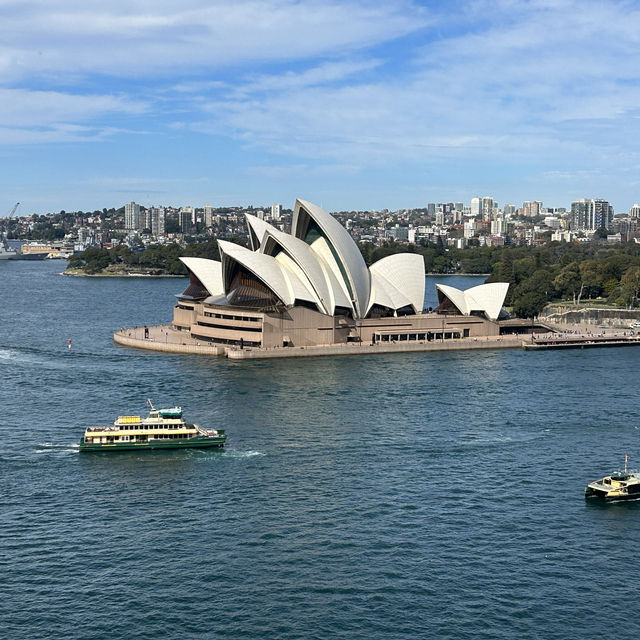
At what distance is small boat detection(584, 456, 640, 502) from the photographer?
102ft

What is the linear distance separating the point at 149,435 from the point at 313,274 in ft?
88.8

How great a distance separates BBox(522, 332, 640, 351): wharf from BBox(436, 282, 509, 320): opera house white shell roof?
11.4ft

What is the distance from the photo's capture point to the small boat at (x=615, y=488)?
31.1m

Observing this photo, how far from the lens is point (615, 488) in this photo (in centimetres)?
3122

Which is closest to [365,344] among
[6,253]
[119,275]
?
[119,275]

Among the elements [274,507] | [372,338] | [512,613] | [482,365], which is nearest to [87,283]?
[372,338]

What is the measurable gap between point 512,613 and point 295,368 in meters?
32.4

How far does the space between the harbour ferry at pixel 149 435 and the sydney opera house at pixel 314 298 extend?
2296 centimetres

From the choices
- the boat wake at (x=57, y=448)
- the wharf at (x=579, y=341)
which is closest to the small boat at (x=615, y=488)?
the boat wake at (x=57, y=448)

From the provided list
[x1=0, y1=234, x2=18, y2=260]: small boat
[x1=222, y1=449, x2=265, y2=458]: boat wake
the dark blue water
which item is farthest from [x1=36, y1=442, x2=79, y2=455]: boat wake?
[x1=0, y1=234, x2=18, y2=260]: small boat

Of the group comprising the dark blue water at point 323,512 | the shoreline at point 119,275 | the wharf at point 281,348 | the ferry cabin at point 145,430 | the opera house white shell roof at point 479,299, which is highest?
the shoreline at point 119,275

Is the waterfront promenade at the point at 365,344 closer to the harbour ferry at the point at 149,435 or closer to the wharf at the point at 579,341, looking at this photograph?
the wharf at the point at 579,341

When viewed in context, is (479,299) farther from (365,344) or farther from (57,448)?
(57,448)

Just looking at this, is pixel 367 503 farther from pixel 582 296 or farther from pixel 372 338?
pixel 582 296
